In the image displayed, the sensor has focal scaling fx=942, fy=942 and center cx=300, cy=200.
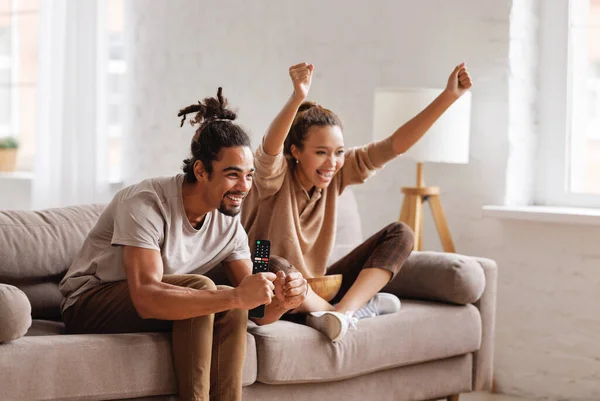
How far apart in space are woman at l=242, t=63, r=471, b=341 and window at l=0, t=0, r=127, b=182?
2.24m

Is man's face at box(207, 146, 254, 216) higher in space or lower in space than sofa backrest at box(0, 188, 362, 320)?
higher

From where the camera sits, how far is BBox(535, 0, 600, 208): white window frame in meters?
3.96

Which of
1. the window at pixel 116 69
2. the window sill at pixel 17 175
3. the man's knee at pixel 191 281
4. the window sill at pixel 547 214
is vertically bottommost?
the man's knee at pixel 191 281

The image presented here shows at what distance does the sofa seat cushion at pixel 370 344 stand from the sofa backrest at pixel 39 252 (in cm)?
62

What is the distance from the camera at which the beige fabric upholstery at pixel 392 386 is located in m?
2.71

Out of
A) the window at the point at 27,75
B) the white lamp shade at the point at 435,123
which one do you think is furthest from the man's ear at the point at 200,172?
the window at the point at 27,75

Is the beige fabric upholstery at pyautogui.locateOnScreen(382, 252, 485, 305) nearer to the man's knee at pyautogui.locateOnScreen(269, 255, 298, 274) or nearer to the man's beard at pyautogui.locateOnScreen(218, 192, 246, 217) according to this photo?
the man's knee at pyautogui.locateOnScreen(269, 255, 298, 274)

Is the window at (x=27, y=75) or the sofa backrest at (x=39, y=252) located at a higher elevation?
the window at (x=27, y=75)

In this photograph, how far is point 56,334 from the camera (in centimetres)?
256

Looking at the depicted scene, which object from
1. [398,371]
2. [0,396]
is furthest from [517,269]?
[0,396]

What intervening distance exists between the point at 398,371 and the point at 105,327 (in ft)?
3.32

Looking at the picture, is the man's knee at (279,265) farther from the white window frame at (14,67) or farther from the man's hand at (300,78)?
the white window frame at (14,67)

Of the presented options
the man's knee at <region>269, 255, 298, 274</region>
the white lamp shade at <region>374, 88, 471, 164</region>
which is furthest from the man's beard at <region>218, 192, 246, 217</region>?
the white lamp shade at <region>374, 88, 471, 164</region>

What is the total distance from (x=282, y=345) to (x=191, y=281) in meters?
0.37
